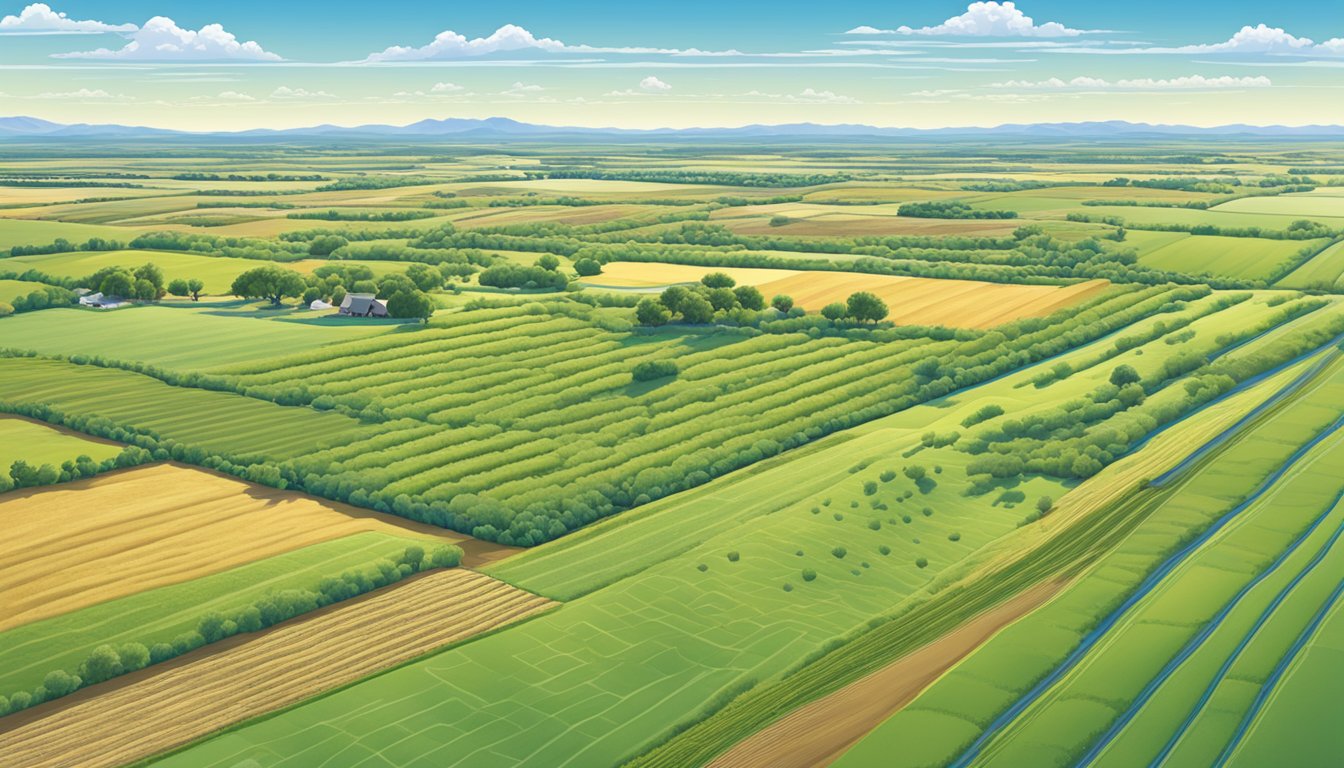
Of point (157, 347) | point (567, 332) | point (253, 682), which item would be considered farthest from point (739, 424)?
point (157, 347)

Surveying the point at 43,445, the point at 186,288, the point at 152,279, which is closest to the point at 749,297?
the point at 186,288

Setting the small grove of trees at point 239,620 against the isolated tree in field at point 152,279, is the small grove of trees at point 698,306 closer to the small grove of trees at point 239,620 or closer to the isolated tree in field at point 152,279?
the isolated tree in field at point 152,279

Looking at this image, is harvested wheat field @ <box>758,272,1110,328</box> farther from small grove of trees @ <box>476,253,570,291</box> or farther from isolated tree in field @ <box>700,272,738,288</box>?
small grove of trees @ <box>476,253,570,291</box>

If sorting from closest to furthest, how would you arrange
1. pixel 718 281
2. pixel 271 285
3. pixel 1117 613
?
1. pixel 1117 613
2. pixel 718 281
3. pixel 271 285

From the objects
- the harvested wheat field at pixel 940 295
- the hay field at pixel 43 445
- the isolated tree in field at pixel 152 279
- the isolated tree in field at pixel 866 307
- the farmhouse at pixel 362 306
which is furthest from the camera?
the isolated tree in field at pixel 152 279

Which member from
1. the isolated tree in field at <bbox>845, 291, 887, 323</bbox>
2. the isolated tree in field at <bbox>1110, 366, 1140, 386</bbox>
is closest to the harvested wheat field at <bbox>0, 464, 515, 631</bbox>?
the isolated tree in field at <bbox>1110, 366, 1140, 386</bbox>

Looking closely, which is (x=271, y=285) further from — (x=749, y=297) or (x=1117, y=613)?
(x=1117, y=613)

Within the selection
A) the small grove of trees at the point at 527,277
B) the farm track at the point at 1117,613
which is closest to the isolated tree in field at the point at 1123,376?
the farm track at the point at 1117,613
